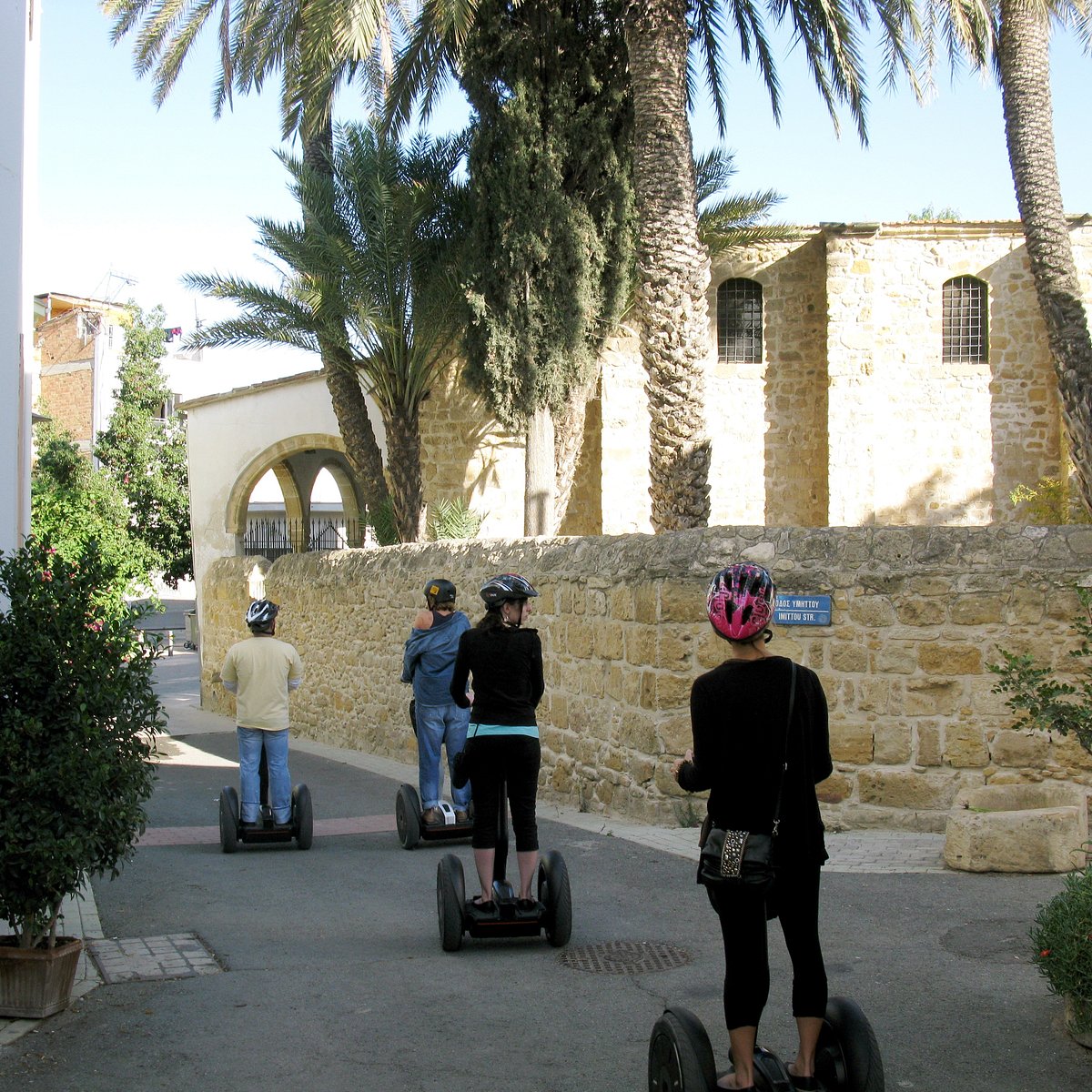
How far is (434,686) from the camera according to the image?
870 centimetres

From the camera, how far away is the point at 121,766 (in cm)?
527

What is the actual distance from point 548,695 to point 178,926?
16.6 ft

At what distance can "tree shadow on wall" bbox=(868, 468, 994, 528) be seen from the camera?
22891 millimetres

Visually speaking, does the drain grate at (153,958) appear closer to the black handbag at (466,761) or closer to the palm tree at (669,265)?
the black handbag at (466,761)

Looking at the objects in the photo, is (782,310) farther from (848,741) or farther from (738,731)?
(738,731)

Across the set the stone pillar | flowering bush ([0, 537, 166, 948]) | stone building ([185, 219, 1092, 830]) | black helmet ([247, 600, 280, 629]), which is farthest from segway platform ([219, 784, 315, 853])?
the stone pillar

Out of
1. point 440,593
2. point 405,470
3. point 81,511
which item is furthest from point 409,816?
point 405,470

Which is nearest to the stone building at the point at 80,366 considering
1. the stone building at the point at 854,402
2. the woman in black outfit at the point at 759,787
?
the stone building at the point at 854,402

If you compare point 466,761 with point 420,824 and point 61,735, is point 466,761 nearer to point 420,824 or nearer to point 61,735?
point 61,735

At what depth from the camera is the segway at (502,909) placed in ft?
19.6

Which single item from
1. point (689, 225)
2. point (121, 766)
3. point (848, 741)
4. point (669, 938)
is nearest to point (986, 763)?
point (848, 741)

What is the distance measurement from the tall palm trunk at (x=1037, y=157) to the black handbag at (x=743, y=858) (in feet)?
39.6

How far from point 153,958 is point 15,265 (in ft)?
12.3

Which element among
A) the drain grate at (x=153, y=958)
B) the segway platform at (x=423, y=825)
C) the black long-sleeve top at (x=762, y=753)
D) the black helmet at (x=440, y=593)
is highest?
the black helmet at (x=440, y=593)
